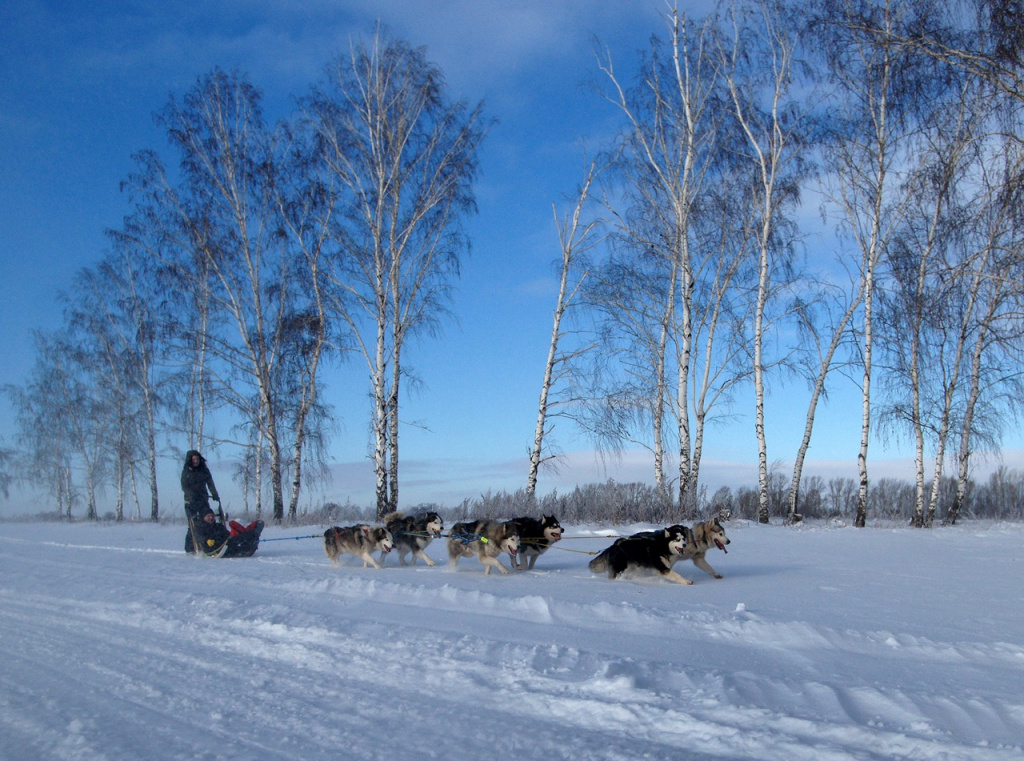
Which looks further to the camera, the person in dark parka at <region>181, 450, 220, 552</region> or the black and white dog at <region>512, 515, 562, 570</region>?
the person in dark parka at <region>181, 450, 220, 552</region>

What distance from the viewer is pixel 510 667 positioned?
4.09 m

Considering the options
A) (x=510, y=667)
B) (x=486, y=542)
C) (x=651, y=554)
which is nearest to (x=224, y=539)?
(x=486, y=542)

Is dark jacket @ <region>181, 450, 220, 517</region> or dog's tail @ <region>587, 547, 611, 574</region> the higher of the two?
dark jacket @ <region>181, 450, 220, 517</region>

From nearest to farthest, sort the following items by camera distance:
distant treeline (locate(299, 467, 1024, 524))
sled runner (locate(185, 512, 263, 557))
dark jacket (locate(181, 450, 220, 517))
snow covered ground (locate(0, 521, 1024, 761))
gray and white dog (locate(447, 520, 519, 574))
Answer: snow covered ground (locate(0, 521, 1024, 761))
gray and white dog (locate(447, 520, 519, 574))
sled runner (locate(185, 512, 263, 557))
dark jacket (locate(181, 450, 220, 517))
distant treeline (locate(299, 467, 1024, 524))

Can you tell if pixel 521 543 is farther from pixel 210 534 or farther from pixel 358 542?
pixel 210 534

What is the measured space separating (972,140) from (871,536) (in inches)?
270

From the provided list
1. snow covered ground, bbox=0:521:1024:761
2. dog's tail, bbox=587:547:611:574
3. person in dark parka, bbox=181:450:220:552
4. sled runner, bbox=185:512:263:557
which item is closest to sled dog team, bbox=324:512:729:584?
dog's tail, bbox=587:547:611:574

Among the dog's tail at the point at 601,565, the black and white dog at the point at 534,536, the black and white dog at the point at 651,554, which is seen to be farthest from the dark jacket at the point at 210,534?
the black and white dog at the point at 651,554

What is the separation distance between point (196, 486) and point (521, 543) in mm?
5447

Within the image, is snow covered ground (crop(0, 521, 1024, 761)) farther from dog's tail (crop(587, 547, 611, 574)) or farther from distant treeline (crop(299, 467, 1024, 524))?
distant treeline (crop(299, 467, 1024, 524))

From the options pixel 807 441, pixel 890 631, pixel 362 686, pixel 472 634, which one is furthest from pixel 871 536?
pixel 362 686

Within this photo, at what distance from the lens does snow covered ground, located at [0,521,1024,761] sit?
10.3 feet

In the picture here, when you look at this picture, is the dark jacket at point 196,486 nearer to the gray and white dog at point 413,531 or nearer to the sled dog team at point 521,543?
the sled dog team at point 521,543

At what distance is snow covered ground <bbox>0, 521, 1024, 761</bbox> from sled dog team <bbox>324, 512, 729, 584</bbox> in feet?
1.11
